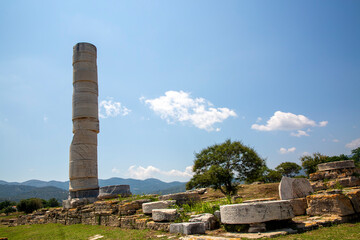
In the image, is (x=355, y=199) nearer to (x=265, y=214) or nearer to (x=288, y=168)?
(x=265, y=214)

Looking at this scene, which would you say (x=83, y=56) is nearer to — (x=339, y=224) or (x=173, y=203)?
(x=173, y=203)

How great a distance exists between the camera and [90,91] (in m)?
18.0

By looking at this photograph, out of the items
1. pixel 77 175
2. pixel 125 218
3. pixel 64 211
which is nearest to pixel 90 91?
pixel 77 175

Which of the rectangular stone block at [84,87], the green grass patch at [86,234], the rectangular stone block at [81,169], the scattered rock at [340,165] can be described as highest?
the rectangular stone block at [84,87]

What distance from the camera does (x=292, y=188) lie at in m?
7.80

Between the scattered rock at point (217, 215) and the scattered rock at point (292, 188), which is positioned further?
the scattered rock at point (292, 188)

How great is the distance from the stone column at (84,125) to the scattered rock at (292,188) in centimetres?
1256

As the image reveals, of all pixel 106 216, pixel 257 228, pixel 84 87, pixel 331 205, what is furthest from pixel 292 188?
pixel 84 87

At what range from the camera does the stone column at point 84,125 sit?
1616 cm

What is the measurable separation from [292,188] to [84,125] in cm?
1420

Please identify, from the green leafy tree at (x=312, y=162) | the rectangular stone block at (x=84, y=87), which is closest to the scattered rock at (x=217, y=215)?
the rectangular stone block at (x=84, y=87)

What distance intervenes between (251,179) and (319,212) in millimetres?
17315

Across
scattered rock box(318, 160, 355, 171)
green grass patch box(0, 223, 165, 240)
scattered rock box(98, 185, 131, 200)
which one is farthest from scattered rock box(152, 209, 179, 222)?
scattered rock box(318, 160, 355, 171)

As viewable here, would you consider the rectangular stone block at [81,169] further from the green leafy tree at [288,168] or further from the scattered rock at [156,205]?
the green leafy tree at [288,168]
